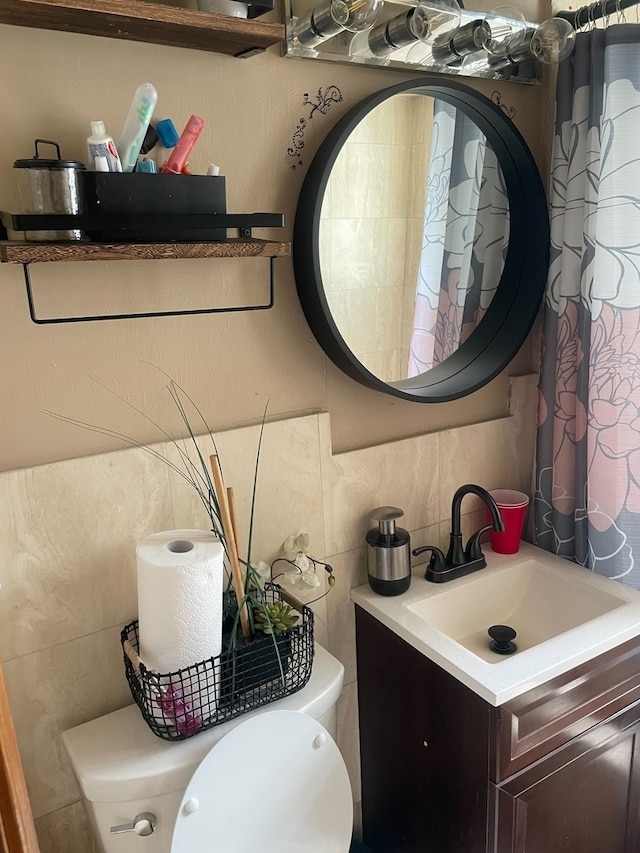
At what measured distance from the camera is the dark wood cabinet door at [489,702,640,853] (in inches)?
50.8

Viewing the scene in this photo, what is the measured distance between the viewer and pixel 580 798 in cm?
140

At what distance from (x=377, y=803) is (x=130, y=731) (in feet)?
2.38

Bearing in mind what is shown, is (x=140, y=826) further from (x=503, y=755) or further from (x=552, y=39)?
(x=552, y=39)

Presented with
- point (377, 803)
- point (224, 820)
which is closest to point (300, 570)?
point (224, 820)

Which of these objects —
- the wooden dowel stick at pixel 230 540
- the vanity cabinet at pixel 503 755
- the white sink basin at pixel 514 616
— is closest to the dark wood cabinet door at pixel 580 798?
the vanity cabinet at pixel 503 755

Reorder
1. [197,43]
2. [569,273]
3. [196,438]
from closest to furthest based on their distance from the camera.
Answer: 1. [197,43]
2. [196,438]
3. [569,273]

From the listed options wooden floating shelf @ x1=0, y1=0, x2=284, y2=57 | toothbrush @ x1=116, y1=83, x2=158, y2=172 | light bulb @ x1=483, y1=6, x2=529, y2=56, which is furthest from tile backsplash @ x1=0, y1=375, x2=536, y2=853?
light bulb @ x1=483, y1=6, x2=529, y2=56

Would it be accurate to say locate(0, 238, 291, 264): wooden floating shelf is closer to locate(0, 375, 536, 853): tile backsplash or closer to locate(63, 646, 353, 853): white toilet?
locate(0, 375, 536, 853): tile backsplash

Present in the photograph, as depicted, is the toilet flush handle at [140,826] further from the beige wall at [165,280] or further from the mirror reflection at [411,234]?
the mirror reflection at [411,234]

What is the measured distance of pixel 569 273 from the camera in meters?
1.60

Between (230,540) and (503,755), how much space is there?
62 cm

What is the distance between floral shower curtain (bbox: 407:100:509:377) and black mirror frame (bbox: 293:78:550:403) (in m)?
0.02

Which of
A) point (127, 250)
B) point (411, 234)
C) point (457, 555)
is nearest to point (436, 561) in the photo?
point (457, 555)

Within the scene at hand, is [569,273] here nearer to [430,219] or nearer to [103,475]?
[430,219]
